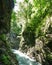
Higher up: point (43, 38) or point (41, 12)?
point (41, 12)

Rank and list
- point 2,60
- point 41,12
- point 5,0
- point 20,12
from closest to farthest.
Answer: point 2,60
point 5,0
point 41,12
point 20,12

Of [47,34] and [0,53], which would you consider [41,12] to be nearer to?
[47,34]

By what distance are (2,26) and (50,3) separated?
49.5 ft

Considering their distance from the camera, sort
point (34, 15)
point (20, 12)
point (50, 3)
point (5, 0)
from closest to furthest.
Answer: point (5, 0), point (50, 3), point (34, 15), point (20, 12)

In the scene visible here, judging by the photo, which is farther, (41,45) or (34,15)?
(34,15)

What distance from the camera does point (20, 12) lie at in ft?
136

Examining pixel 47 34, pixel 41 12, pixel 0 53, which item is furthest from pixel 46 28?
pixel 0 53

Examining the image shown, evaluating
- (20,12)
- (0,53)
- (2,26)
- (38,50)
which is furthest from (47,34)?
(20,12)

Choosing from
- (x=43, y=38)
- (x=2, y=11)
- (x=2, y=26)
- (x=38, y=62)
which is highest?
(x=2, y=11)

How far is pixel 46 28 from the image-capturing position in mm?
25453

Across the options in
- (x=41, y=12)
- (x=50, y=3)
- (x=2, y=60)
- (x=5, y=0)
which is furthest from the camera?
(x=41, y=12)

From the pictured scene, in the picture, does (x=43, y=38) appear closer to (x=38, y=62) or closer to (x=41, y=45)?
(x=41, y=45)

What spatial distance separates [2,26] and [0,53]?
10.6ft

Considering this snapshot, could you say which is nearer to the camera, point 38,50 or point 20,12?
point 38,50
